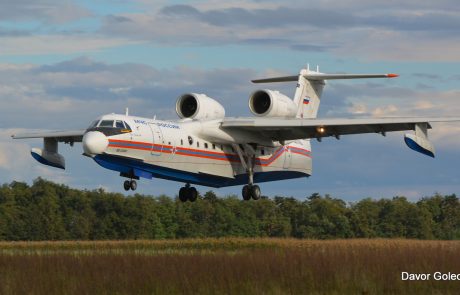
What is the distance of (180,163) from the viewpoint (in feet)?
100

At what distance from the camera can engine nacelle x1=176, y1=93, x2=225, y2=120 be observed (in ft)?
108

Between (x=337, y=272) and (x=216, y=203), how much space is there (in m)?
34.2

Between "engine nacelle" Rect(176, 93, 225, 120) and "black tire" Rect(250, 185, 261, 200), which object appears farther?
"black tire" Rect(250, 185, 261, 200)

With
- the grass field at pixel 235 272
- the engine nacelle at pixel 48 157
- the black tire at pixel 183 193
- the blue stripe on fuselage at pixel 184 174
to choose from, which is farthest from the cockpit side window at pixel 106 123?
the engine nacelle at pixel 48 157

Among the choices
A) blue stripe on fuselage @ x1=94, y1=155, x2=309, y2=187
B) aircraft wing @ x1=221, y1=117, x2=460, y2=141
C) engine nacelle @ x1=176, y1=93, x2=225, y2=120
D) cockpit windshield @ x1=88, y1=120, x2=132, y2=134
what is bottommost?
blue stripe on fuselage @ x1=94, y1=155, x2=309, y2=187

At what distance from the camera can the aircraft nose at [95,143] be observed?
2767 cm

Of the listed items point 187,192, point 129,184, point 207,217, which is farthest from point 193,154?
point 207,217

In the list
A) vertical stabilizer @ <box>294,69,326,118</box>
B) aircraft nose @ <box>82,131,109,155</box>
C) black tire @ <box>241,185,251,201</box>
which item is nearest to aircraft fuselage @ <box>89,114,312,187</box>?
aircraft nose @ <box>82,131,109,155</box>

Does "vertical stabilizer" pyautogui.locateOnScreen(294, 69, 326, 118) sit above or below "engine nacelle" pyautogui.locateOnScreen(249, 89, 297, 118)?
above

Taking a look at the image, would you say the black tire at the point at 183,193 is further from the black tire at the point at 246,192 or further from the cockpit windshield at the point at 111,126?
the cockpit windshield at the point at 111,126

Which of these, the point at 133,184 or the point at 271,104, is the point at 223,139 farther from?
the point at 133,184

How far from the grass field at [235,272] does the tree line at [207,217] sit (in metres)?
24.2

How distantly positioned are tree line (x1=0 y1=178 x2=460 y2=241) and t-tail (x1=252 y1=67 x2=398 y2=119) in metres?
10.6

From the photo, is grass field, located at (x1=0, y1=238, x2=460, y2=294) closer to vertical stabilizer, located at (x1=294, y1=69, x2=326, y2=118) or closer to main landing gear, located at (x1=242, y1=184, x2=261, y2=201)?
main landing gear, located at (x1=242, y1=184, x2=261, y2=201)
